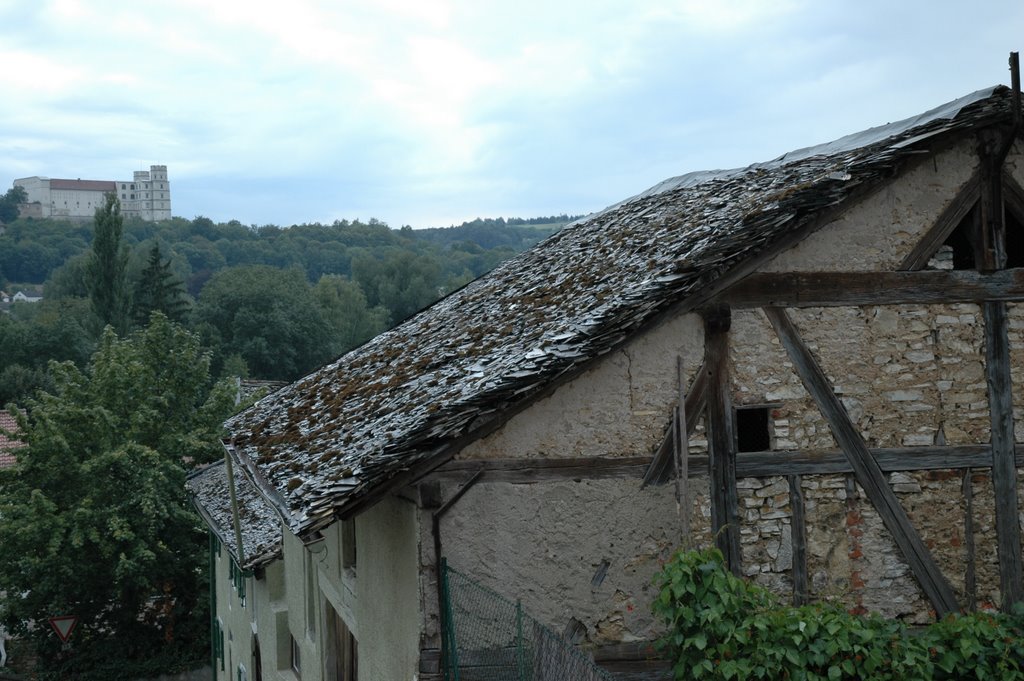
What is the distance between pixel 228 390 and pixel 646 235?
23.6 meters

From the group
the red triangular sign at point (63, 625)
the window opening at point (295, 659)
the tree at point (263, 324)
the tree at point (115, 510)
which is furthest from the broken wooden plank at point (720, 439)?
the tree at point (263, 324)

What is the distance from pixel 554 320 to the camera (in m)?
7.24

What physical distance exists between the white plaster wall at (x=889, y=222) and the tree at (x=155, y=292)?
57.2m

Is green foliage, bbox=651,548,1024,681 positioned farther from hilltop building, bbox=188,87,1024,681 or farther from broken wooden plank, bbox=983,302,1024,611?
broken wooden plank, bbox=983,302,1024,611

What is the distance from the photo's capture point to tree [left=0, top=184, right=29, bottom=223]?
541ft

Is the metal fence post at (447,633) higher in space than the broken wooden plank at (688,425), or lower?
lower

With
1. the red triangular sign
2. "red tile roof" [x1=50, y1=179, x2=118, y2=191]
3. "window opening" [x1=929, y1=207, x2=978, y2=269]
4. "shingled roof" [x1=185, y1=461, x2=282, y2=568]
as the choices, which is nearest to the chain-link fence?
"window opening" [x1=929, y1=207, x2=978, y2=269]

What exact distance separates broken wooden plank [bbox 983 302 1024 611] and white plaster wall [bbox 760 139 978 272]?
72 centimetres

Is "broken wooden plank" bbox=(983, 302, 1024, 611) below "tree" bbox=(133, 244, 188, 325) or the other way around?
below

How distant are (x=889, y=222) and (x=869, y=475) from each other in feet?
5.40

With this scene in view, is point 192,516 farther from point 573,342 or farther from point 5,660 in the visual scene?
point 573,342

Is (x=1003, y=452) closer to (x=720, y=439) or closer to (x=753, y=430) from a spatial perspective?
(x=753, y=430)

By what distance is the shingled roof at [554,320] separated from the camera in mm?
6223

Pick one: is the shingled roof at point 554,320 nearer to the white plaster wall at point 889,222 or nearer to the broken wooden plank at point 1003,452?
the white plaster wall at point 889,222
